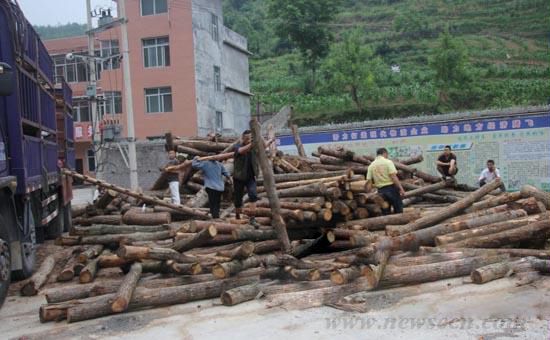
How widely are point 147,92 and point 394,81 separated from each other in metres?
25.2

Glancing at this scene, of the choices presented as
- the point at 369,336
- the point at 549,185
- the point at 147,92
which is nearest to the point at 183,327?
the point at 369,336

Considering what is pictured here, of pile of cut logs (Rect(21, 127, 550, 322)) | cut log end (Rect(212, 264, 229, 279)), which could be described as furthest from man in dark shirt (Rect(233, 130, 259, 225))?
cut log end (Rect(212, 264, 229, 279))

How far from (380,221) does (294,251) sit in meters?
1.71

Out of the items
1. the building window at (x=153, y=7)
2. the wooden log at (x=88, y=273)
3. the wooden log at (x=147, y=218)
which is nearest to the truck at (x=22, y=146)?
the wooden log at (x=88, y=273)

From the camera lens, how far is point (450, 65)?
125ft

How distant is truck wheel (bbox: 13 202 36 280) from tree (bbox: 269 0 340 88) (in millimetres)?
41332

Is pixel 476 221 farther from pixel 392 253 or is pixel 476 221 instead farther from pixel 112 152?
pixel 112 152

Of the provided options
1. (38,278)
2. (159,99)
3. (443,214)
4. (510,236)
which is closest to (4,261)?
(38,278)

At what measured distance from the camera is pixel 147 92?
33406 millimetres

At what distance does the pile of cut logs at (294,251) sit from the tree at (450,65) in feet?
94.7

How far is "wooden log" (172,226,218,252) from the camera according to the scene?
7.60 metres

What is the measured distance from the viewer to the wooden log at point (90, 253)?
8.30 m

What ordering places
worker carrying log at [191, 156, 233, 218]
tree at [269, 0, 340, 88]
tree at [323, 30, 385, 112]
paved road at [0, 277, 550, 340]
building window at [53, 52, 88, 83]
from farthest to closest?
tree at [269, 0, 340, 88] → tree at [323, 30, 385, 112] → building window at [53, 52, 88, 83] → worker carrying log at [191, 156, 233, 218] → paved road at [0, 277, 550, 340]

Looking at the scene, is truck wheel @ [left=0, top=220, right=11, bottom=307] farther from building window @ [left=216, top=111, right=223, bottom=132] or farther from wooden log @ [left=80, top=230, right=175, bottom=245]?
building window @ [left=216, top=111, right=223, bottom=132]
